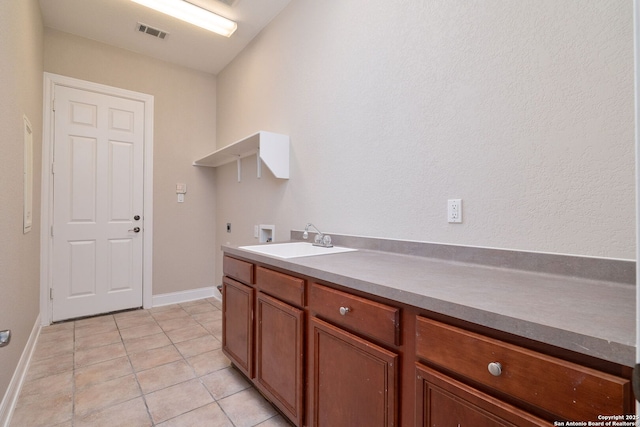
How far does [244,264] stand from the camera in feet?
5.82

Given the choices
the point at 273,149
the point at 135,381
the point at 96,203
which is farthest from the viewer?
the point at 96,203

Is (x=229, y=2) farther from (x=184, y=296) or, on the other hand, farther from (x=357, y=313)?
(x=184, y=296)

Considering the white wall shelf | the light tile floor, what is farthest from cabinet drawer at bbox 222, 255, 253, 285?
the white wall shelf

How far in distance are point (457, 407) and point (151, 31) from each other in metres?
3.76

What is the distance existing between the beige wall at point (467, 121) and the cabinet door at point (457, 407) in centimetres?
68

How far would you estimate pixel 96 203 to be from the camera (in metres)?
3.05

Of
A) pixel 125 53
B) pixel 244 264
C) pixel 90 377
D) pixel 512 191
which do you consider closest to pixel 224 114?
pixel 125 53

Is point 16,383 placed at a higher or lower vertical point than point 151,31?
lower

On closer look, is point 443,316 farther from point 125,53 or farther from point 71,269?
point 125,53

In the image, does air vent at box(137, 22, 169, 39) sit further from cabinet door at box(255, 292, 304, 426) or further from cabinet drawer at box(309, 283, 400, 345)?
cabinet drawer at box(309, 283, 400, 345)

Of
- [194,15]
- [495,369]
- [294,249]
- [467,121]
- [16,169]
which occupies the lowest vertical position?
[495,369]

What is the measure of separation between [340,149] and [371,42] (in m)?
0.67

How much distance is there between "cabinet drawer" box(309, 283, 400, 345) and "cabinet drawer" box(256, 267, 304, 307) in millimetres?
84

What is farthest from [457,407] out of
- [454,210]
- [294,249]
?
[294,249]
